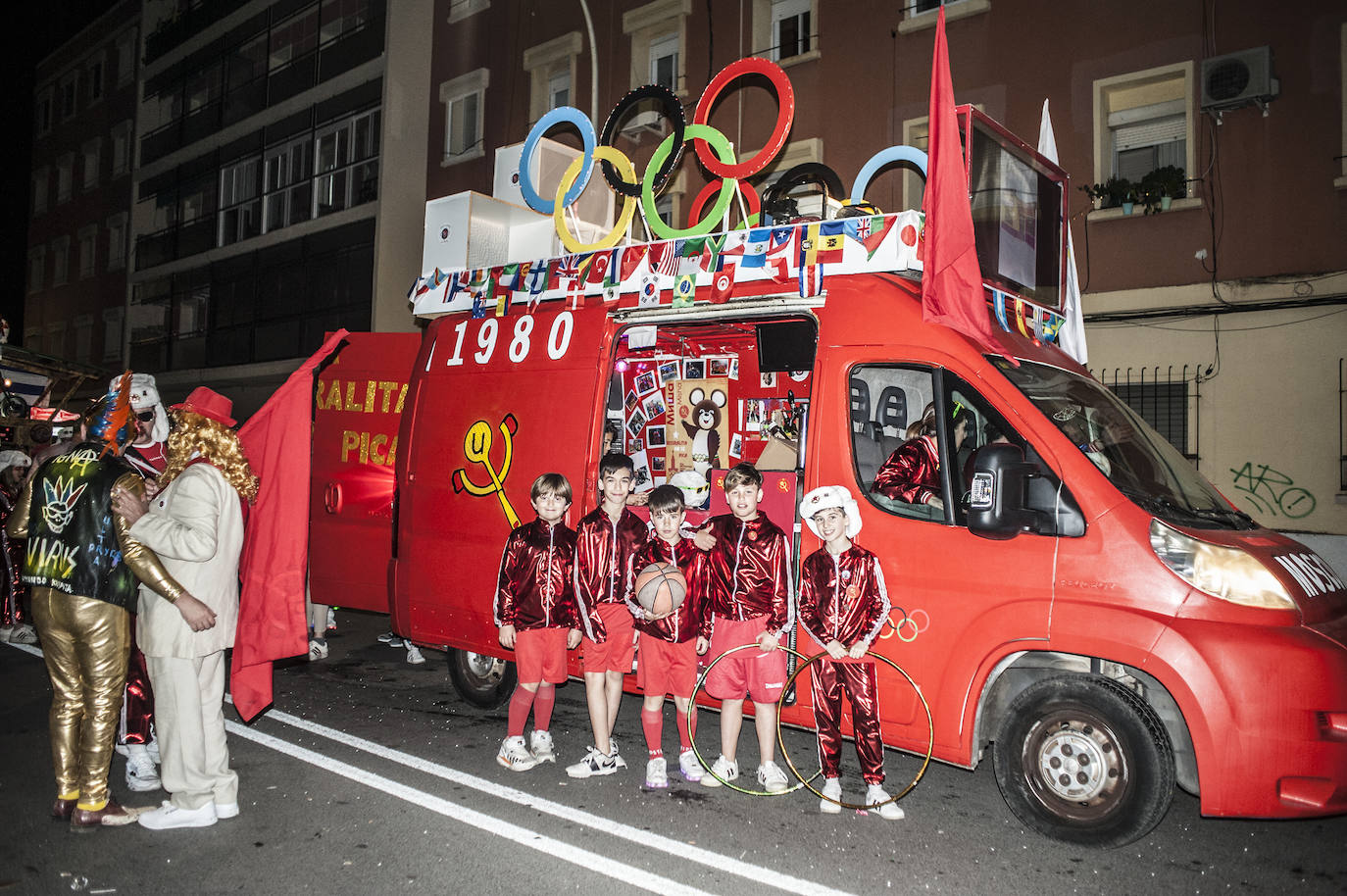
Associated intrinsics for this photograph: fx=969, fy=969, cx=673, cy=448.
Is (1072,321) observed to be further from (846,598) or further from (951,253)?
(846,598)

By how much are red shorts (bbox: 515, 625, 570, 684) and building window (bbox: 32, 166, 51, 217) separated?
127 feet

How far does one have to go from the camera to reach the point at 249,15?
26.7 metres

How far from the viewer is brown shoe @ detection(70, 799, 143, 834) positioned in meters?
4.16

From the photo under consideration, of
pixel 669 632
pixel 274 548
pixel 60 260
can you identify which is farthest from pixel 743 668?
pixel 60 260

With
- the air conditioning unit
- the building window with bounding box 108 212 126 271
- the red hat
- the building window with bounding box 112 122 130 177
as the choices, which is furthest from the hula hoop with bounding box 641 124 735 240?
the building window with bounding box 112 122 130 177

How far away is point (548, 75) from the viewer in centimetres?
1856

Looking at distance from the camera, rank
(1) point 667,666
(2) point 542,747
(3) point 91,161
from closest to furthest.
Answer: (1) point 667,666, (2) point 542,747, (3) point 91,161

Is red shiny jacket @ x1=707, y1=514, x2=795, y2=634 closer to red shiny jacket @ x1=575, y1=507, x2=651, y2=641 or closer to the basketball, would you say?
the basketball

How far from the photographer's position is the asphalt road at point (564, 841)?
3.78 meters

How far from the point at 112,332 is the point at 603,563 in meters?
31.7

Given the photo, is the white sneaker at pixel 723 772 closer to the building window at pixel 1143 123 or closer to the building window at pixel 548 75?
the building window at pixel 1143 123

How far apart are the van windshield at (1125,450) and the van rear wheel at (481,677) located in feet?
12.0

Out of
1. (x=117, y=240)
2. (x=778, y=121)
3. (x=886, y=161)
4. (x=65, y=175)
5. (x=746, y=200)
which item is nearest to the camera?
(x=778, y=121)

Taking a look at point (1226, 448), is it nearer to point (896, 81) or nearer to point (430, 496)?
point (896, 81)
